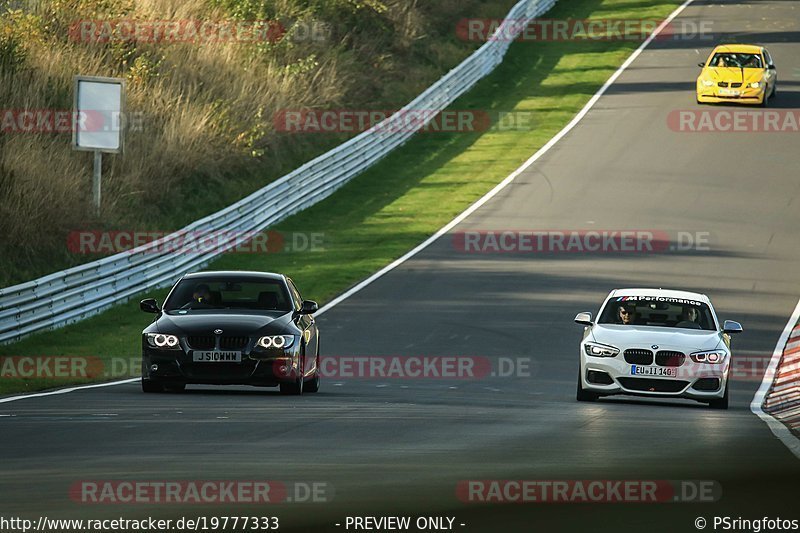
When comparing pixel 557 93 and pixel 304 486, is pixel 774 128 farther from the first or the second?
pixel 304 486

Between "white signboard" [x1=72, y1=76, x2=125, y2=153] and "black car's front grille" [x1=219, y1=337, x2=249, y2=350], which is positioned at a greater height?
"white signboard" [x1=72, y1=76, x2=125, y2=153]

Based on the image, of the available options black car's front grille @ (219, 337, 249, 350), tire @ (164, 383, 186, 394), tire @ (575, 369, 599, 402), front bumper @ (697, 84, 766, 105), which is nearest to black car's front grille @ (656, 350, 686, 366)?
tire @ (575, 369, 599, 402)

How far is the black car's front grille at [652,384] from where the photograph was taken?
59.6ft

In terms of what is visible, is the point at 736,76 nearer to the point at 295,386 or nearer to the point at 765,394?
the point at 765,394

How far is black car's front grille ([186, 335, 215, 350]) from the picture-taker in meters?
16.7

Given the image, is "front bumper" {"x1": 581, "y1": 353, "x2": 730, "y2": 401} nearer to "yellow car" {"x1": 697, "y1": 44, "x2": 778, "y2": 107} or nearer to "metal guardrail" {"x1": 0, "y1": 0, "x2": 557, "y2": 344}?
"metal guardrail" {"x1": 0, "y1": 0, "x2": 557, "y2": 344}

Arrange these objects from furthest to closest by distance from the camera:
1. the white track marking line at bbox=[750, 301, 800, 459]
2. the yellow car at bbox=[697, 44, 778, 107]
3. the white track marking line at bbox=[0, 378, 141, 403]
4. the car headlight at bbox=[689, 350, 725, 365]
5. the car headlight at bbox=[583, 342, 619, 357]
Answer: the yellow car at bbox=[697, 44, 778, 107] < the car headlight at bbox=[583, 342, 619, 357] < the car headlight at bbox=[689, 350, 725, 365] < the white track marking line at bbox=[0, 378, 141, 403] < the white track marking line at bbox=[750, 301, 800, 459]

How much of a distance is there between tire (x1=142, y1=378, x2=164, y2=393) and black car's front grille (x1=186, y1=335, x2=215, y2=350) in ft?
2.60

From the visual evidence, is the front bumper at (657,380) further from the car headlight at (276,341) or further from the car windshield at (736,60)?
the car windshield at (736,60)

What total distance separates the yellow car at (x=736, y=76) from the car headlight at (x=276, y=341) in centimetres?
3123

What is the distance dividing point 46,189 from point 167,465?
21038mm

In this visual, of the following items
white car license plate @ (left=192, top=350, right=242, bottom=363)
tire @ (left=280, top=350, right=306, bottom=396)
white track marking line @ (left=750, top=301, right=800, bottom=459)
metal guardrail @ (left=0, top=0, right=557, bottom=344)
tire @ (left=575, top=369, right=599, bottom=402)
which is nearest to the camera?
white track marking line @ (left=750, top=301, right=800, bottom=459)

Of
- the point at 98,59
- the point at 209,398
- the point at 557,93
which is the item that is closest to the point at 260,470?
the point at 209,398

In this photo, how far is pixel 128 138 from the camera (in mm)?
36938
